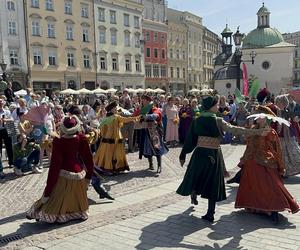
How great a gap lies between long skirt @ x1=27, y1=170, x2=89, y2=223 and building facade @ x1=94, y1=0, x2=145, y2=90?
40085 mm

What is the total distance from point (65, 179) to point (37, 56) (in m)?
35.5

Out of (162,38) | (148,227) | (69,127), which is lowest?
(148,227)

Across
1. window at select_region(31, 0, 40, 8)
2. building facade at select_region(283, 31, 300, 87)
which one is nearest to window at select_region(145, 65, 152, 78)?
window at select_region(31, 0, 40, 8)

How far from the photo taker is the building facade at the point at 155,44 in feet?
180

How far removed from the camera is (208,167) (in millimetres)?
5508

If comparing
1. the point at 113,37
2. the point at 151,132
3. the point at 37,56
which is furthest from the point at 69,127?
the point at 113,37

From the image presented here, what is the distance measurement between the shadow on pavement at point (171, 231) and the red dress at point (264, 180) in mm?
787

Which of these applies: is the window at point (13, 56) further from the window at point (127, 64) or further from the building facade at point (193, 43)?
the building facade at point (193, 43)

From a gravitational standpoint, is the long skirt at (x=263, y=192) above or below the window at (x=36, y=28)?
below

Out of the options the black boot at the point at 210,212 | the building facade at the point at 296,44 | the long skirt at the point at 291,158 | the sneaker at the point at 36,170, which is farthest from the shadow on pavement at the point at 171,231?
the building facade at the point at 296,44

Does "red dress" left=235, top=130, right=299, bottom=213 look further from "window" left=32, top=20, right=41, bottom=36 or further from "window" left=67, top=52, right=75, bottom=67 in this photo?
"window" left=67, top=52, right=75, bottom=67

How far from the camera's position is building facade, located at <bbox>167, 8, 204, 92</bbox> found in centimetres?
6569

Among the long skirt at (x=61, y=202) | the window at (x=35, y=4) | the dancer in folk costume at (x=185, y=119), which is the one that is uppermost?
the window at (x=35, y=4)

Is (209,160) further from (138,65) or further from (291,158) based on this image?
(138,65)
